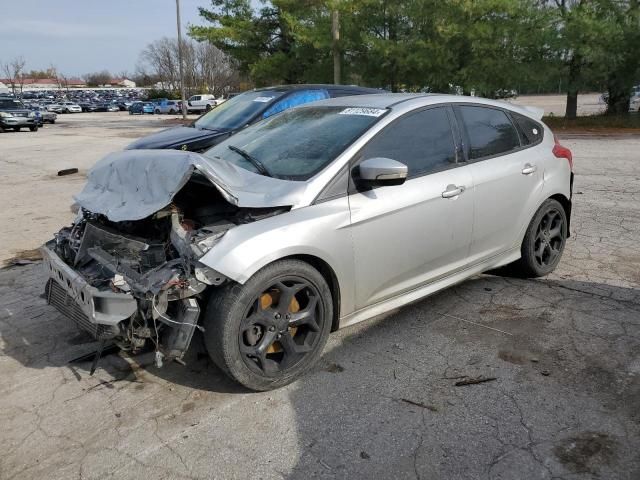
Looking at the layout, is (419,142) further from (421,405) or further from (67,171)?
(67,171)

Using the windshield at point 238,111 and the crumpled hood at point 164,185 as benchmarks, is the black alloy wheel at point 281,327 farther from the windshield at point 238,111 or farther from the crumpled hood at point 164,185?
the windshield at point 238,111

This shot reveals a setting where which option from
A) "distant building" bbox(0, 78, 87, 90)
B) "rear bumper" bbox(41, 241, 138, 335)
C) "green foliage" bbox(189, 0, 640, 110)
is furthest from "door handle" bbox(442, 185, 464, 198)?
"distant building" bbox(0, 78, 87, 90)

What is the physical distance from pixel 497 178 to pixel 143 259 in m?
2.66

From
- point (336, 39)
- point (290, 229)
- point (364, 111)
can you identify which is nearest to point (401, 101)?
point (364, 111)

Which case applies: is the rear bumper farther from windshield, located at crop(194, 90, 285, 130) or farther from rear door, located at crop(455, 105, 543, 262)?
windshield, located at crop(194, 90, 285, 130)

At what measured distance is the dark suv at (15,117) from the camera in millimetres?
28156

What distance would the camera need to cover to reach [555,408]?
3.00 m

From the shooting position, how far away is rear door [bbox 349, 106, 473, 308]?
11.6 feet

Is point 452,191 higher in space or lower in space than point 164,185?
lower

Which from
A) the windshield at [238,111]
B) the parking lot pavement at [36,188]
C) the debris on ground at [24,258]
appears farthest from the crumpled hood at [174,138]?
the debris on ground at [24,258]

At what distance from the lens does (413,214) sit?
3.72 meters

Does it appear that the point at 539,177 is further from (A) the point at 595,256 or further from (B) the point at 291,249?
(B) the point at 291,249

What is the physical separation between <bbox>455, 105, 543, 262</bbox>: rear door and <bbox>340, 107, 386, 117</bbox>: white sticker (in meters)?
0.72

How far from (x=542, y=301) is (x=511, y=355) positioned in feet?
3.39
